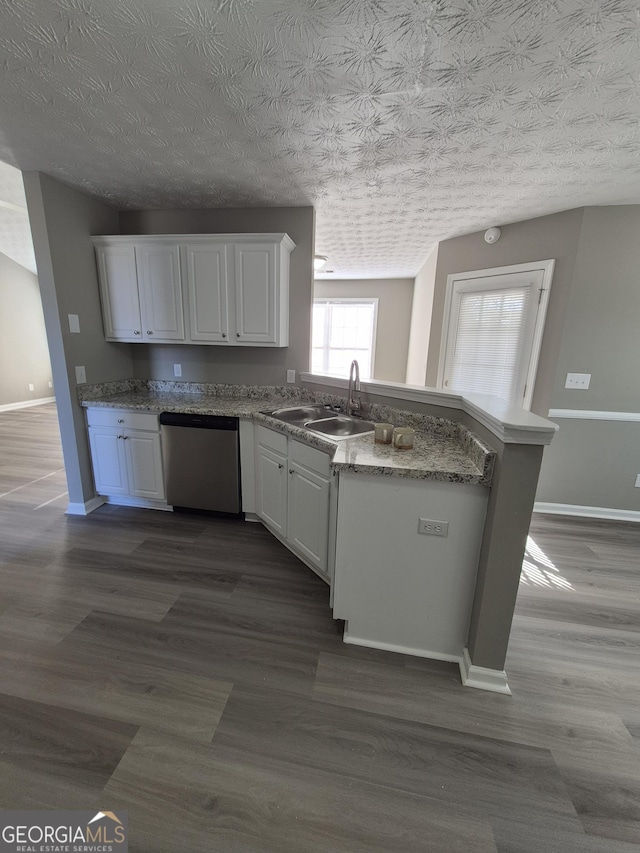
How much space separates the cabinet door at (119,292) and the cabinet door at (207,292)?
49 cm

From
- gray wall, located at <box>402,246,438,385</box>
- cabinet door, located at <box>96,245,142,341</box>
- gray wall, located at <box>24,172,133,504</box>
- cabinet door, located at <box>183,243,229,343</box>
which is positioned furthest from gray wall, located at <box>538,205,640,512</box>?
gray wall, located at <box>24,172,133,504</box>

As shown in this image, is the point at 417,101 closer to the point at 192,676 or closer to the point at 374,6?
the point at 374,6

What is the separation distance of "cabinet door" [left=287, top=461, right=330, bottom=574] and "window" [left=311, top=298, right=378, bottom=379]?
171 inches

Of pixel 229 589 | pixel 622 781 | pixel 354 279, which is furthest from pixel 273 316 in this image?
pixel 354 279

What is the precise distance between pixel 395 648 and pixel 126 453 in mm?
2456

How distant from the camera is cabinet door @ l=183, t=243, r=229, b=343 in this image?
2.67m

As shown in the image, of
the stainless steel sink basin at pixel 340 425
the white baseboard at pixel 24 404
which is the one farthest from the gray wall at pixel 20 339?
the stainless steel sink basin at pixel 340 425

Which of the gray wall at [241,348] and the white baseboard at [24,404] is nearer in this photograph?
the gray wall at [241,348]

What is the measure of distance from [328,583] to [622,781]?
1357 mm

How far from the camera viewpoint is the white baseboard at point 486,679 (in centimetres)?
145

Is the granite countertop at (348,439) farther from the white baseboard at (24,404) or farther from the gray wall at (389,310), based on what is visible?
the white baseboard at (24,404)

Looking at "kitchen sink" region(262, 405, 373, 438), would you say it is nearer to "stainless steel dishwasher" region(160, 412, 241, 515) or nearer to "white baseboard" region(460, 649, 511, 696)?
"stainless steel dishwasher" region(160, 412, 241, 515)

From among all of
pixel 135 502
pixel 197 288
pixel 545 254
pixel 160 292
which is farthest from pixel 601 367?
pixel 135 502

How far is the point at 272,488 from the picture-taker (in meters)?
2.41
